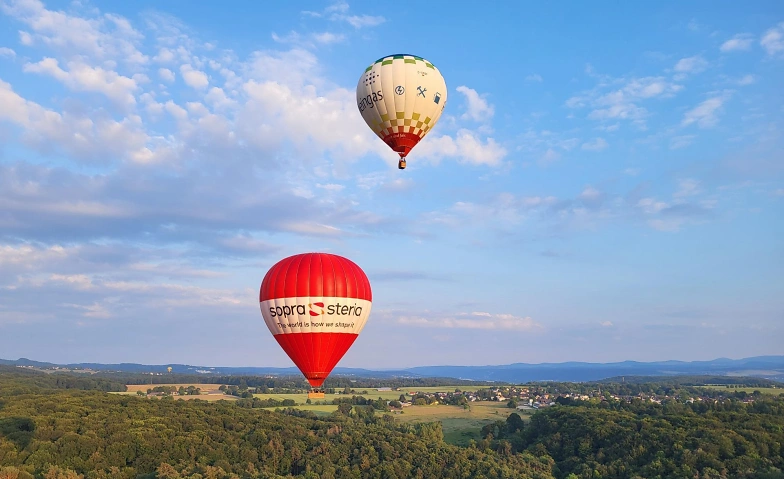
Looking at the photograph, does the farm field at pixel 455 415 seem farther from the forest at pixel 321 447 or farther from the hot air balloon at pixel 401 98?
the hot air balloon at pixel 401 98

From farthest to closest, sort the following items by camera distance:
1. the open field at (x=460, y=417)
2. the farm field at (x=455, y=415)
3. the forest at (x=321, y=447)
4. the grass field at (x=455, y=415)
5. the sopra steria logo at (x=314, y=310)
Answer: the grass field at (x=455, y=415) < the farm field at (x=455, y=415) < the open field at (x=460, y=417) < the forest at (x=321, y=447) < the sopra steria logo at (x=314, y=310)

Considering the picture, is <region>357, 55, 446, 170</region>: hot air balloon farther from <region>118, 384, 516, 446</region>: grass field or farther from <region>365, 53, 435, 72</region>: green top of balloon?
<region>118, 384, 516, 446</region>: grass field

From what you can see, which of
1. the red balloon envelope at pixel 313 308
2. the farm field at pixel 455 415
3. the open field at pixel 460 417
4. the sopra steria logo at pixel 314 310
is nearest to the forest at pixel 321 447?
the open field at pixel 460 417

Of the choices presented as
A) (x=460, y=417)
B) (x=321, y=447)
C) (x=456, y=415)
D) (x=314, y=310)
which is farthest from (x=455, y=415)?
(x=314, y=310)

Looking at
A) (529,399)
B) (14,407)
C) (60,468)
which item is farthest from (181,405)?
(529,399)

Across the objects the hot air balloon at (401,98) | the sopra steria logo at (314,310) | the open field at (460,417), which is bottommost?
the open field at (460,417)

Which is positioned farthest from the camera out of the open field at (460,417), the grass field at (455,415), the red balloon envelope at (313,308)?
the grass field at (455,415)

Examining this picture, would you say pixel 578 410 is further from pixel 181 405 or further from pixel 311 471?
pixel 181 405

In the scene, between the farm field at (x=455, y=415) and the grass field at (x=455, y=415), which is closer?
the farm field at (x=455, y=415)
